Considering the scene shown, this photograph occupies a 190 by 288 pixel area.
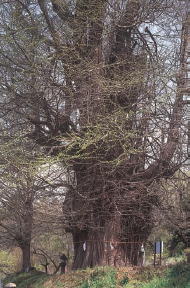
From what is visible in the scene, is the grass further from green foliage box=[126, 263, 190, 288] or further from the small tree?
the small tree

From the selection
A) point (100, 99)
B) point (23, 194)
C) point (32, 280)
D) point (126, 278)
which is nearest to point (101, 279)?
point (126, 278)

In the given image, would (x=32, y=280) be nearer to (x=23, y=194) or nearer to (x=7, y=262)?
(x=23, y=194)

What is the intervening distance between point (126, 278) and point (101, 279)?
0.93 meters

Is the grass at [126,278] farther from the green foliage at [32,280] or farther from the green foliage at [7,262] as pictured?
the green foliage at [7,262]

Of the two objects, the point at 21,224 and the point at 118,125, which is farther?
the point at 21,224

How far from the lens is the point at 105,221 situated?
48.2ft

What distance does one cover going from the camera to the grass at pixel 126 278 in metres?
10.2

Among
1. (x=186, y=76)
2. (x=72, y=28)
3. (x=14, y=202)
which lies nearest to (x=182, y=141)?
(x=186, y=76)

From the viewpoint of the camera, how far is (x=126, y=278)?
1169 cm

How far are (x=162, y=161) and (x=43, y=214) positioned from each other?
509 cm

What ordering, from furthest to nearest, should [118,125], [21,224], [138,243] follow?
[21,224]
[138,243]
[118,125]

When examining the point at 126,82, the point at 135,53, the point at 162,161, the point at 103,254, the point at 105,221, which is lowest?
the point at 103,254

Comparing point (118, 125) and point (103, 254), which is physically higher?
point (118, 125)

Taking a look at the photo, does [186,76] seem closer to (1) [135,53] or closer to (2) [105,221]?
(1) [135,53]
